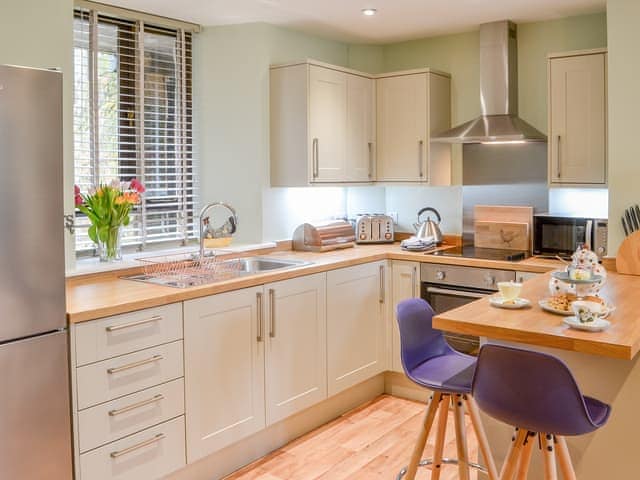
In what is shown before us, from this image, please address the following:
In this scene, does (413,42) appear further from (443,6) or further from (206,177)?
(206,177)

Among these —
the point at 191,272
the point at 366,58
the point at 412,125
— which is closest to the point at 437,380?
the point at 191,272

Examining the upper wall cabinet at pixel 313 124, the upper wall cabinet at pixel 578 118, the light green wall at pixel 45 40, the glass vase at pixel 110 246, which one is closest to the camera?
the light green wall at pixel 45 40

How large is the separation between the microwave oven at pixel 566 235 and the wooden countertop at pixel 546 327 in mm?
1095

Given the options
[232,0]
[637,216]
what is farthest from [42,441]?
[637,216]

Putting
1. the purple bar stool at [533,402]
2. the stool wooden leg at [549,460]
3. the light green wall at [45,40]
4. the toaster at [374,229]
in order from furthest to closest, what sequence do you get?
the toaster at [374,229] → the light green wall at [45,40] → the stool wooden leg at [549,460] → the purple bar stool at [533,402]

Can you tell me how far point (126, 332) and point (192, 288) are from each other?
15.3 inches

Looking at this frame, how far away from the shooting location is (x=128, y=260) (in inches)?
138

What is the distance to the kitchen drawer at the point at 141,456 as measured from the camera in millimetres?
2574

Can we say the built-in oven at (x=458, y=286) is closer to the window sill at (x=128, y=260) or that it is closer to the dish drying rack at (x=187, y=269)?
the window sill at (x=128, y=260)

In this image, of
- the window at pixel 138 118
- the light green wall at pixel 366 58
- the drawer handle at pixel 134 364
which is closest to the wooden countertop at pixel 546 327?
the drawer handle at pixel 134 364

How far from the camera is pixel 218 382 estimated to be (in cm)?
307

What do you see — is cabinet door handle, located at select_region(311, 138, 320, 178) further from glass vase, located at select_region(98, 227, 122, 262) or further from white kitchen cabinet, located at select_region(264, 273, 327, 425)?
glass vase, located at select_region(98, 227, 122, 262)

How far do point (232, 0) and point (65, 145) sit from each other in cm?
121

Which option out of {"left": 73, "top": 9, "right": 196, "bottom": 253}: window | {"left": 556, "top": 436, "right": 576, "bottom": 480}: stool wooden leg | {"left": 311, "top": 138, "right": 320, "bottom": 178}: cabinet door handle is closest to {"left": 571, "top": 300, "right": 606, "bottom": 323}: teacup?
{"left": 556, "top": 436, "right": 576, "bottom": 480}: stool wooden leg
